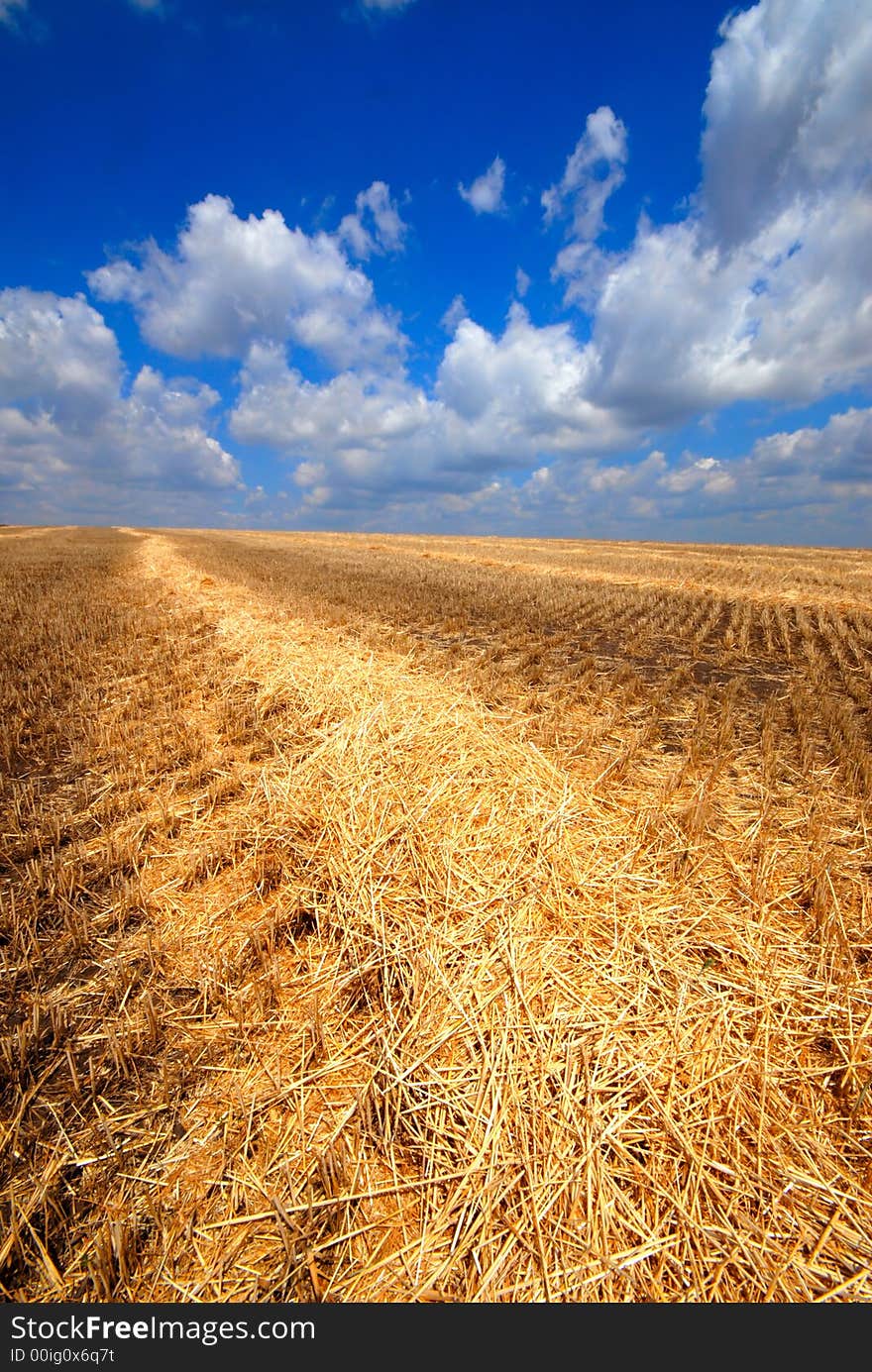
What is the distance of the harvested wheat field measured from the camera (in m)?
1.69

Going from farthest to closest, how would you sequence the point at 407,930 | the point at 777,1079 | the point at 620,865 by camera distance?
the point at 620,865 < the point at 407,930 < the point at 777,1079

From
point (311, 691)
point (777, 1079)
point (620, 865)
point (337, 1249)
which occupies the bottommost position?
point (337, 1249)

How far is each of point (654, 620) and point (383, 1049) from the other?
1068cm

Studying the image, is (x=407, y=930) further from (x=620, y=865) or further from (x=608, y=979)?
(x=620, y=865)

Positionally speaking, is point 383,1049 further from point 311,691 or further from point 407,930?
point 311,691

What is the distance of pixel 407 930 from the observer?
269cm

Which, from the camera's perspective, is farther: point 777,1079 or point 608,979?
point 608,979

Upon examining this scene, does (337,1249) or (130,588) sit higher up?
(130,588)

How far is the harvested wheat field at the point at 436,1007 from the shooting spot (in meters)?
1.69

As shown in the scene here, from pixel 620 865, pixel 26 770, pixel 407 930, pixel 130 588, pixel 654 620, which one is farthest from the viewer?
pixel 130 588

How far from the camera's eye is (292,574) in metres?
19.2

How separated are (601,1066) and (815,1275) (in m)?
0.76

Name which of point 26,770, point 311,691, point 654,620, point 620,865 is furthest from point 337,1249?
point 654,620

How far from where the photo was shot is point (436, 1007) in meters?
2.36
